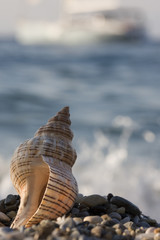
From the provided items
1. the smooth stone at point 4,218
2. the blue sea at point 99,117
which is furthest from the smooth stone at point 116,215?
the blue sea at point 99,117

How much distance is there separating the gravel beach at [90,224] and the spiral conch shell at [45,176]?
10 cm

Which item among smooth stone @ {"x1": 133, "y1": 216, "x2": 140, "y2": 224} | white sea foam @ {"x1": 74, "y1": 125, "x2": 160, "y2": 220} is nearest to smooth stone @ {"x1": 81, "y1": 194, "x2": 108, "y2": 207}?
smooth stone @ {"x1": 133, "y1": 216, "x2": 140, "y2": 224}

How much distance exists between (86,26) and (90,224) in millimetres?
47129

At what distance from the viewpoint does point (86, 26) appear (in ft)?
158

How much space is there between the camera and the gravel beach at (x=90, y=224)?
6.28ft

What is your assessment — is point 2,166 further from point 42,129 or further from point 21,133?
point 42,129

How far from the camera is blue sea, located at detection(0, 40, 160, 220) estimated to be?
20.5 ft

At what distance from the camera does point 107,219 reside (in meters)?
2.36

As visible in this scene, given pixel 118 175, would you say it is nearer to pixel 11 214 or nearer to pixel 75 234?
pixel 11 214

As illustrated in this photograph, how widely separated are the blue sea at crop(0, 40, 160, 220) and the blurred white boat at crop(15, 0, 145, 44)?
972 inches

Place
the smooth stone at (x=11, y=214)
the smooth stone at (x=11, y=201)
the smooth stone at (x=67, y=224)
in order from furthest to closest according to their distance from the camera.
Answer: the smooth stone at (x=11, y=201), the smooth stone at (x=11, y=214), the smooth stone at (x=67, y=224)

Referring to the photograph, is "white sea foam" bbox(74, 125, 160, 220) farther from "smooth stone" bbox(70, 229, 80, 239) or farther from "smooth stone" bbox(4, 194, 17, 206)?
"smooth stone" bbox(70, 229, 80, 239)

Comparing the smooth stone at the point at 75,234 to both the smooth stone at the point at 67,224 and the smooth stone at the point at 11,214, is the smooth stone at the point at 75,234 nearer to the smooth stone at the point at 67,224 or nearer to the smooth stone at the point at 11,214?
the smooth stone at the point at 67,224

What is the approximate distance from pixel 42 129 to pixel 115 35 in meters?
41.0
